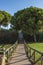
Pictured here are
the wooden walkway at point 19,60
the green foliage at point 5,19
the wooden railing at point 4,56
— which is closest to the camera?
the wooden railing at point 4,56

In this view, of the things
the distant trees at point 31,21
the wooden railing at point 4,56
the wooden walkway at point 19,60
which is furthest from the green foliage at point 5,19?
the wooden railing at point 4,56

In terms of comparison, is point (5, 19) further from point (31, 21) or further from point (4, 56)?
point (4, 56)

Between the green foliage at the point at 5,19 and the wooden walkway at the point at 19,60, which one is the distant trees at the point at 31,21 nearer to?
the green foliage at the point at 5,19

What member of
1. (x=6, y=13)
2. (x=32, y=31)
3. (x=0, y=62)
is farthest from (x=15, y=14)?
(x=0, y=62)

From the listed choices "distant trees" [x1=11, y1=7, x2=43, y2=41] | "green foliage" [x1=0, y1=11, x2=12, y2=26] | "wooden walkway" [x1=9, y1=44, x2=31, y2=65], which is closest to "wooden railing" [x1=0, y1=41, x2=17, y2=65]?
"wooden walkway" [x1=9, y1=44, x2=31, y2=65]

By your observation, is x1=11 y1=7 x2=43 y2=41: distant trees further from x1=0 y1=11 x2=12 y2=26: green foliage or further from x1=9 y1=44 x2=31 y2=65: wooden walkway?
x1=9 y1=44 x2=31 y2=65: wooden walkway

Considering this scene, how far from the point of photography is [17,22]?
165 ft

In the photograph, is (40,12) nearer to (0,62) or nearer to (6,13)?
(6,13)

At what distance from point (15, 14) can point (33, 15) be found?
10.5 metres

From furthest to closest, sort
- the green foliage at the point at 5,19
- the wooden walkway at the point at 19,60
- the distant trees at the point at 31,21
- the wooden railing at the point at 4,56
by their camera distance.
→ the green foliage at the point at 5,19, the distant trees at the point at 31,21, the wooden walkway at the point at 19,60, the wooden railing at the point at 4,56

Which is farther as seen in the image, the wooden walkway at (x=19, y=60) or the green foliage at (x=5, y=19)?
the green foliage at (x=5, y=19)

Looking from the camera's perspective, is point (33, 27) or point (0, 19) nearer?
point (33, 27)

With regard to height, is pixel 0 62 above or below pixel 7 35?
below

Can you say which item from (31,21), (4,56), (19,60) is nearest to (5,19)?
(31,21)
